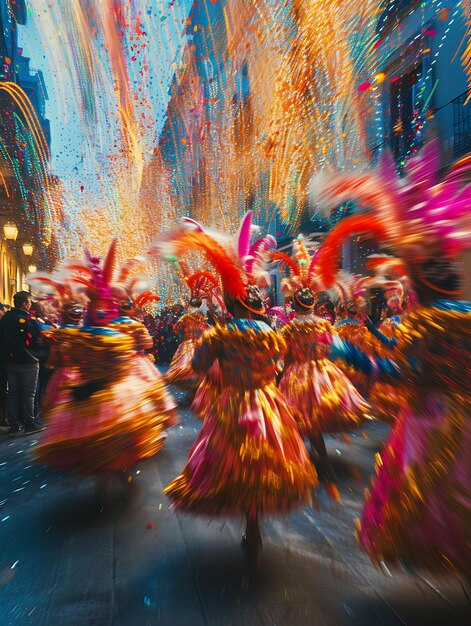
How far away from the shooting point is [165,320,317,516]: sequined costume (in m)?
→ 1.89

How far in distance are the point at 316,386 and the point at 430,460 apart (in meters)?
1.87

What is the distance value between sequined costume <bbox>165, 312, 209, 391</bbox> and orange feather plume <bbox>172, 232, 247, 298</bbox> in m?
3.36

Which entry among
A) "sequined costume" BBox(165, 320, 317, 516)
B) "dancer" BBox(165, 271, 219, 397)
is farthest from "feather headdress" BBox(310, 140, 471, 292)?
"dancer" BBox(165, 271, 219, 397)

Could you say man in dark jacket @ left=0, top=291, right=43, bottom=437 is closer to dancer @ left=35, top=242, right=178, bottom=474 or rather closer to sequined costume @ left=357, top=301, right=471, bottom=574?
dancer @ left=35, top=242, right=178, bottom=474

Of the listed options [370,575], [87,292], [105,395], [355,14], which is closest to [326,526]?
[370,575]

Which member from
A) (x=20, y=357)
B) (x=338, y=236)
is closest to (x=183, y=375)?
(x=20, y=357)

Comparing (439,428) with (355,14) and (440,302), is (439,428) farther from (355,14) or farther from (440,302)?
(355,14)

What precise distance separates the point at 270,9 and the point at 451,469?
4425 mm

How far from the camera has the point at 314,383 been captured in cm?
330

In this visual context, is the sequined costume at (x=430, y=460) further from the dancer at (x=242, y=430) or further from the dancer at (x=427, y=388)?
the dancer at (x=242, y=430)

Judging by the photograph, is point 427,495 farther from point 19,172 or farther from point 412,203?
point 19,172

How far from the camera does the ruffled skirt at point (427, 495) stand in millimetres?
1292

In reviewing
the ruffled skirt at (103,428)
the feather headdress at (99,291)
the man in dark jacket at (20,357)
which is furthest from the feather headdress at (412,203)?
the man in dark jacket at (20,357)

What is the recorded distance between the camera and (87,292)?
3000 millimetres
